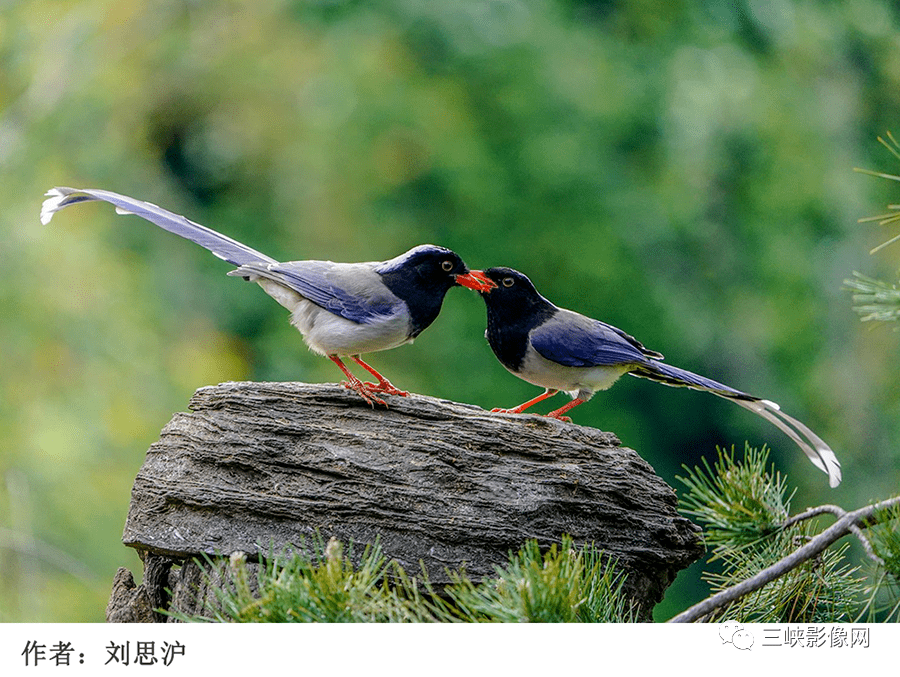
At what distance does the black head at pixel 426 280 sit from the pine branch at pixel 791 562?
1353mm

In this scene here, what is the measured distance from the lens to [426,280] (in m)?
3.01

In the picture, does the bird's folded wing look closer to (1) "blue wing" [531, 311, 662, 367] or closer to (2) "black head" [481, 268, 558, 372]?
(2) "black head" [481, 268, 558, 372]

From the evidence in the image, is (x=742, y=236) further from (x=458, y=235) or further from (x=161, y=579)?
(x=161, y=579)

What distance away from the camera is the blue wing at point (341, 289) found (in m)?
2.96

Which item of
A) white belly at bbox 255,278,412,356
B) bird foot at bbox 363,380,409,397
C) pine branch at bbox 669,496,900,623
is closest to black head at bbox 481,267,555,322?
white belly at bbox 255,278,412,356

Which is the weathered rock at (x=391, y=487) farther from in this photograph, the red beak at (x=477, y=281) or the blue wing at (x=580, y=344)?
the red beak at (x=477, y=281)

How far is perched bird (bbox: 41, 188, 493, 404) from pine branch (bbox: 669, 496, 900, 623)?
1254mm

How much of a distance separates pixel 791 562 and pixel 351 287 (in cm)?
160

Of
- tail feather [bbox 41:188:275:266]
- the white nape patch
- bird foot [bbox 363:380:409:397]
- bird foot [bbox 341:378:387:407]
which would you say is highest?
tail feather [bbox 41:188:275:266]

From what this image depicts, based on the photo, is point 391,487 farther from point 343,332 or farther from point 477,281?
point 477,281

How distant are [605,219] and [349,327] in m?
4.73

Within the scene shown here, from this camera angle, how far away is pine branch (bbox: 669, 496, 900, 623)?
1872 mm
